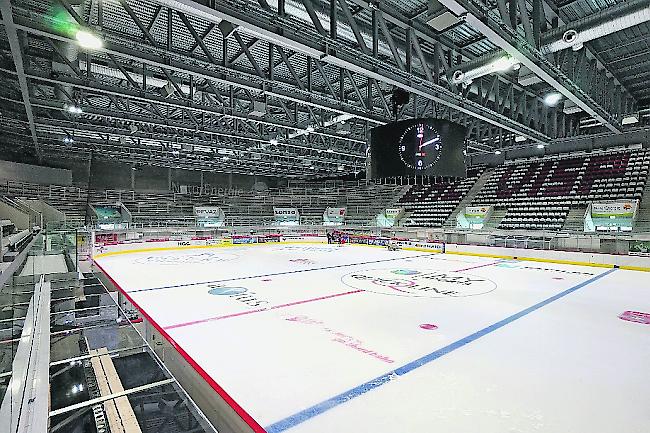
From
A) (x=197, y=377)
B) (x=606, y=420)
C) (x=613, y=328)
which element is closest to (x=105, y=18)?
(x=197, y=377)

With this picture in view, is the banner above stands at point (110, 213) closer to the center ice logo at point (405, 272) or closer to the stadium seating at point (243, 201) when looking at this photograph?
the stadium seating at point (243, 201)

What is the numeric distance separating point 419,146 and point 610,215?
1260 cm

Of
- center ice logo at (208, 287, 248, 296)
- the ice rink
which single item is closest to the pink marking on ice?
the ice rink

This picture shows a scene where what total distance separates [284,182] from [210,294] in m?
28.2

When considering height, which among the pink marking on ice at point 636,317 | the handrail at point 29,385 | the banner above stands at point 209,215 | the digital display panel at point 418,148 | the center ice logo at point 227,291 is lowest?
the center ice logo at point 227,291

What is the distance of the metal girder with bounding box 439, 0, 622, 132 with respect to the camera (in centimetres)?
502

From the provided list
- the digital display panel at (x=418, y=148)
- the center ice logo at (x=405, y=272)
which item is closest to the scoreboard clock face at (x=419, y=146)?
the digital display panel at (x=418, y=148)

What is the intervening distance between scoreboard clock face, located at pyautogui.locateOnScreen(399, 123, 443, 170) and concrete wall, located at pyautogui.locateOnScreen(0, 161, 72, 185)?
21.8 metres

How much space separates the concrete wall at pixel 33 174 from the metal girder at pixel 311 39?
67.5ft

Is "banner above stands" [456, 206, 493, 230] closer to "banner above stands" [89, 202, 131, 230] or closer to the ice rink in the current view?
the ice rink

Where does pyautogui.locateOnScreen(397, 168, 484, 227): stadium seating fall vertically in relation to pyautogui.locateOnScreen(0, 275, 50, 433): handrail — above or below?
above

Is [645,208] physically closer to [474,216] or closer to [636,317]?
[474,216]

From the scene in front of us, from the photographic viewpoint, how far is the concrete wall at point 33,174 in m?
19.7

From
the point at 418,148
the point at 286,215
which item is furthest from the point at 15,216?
the point at 286,215
